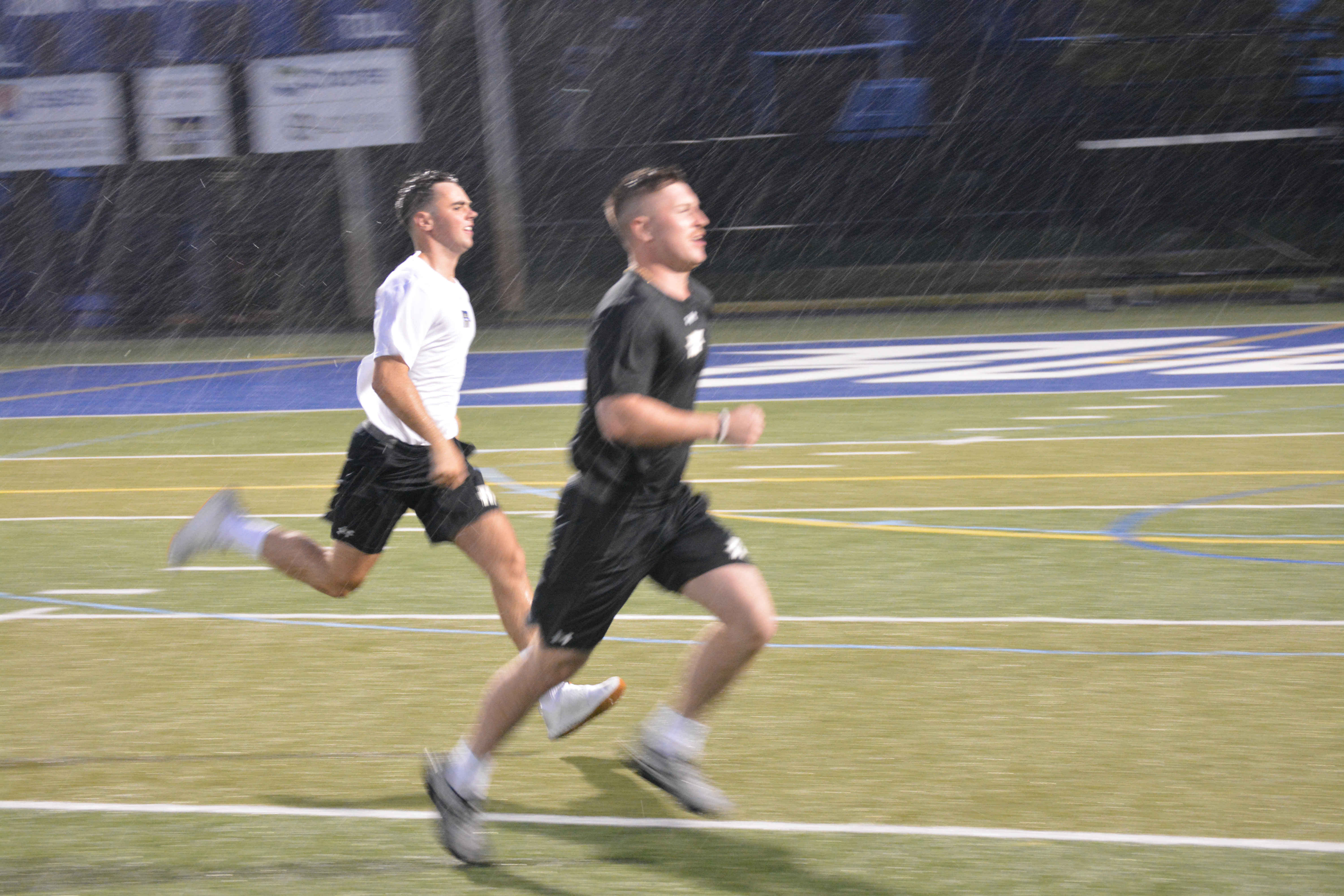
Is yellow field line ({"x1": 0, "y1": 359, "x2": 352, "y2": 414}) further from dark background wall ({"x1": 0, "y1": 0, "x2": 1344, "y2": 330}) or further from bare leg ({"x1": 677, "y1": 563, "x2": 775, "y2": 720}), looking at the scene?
bare leg ({"x1": 677, "y1": 563, "x2": 775, "y2": 720})

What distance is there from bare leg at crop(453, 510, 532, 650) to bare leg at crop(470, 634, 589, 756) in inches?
47.5

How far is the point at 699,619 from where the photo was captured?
7.39 m

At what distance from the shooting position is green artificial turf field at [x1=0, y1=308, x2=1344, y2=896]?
4371 mm

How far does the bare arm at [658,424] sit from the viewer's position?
4.22 meters

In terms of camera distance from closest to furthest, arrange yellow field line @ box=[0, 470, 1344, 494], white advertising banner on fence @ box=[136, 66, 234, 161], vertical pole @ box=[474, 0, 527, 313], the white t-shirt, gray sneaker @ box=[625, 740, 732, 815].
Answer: gray sneaker @ box=[625, 740, 732, 815]
the white t-shirt
yellow field line @ box=[0, 470, 1344, 494]
vertical pole @ box=[474, 0, 527, 313]
white advertising banner on fence @ box=[136, 66, 234, 161]

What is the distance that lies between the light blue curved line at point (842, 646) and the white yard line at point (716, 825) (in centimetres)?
179

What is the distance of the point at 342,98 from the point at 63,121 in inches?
224

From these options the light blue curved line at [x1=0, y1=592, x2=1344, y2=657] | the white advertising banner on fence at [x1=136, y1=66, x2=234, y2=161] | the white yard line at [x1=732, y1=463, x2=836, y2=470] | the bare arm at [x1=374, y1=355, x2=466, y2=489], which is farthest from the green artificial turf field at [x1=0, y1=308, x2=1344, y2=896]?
the white advertising banner on fence at [x1=136, y1=66, x2=234, y2=161]

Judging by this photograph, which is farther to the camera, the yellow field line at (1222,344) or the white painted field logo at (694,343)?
the yellow field line at (1222,344)

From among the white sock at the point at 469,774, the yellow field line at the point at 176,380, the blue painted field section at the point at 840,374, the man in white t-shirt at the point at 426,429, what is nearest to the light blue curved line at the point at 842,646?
the man in white t-shirt at the point at 426,429

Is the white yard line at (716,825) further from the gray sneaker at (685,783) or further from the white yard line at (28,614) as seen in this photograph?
the white yard line at (28,614)

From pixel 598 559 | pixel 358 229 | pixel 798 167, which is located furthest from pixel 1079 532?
pixel 358 229

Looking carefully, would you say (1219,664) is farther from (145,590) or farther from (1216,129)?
(1216,129)

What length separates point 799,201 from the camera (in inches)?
1112
